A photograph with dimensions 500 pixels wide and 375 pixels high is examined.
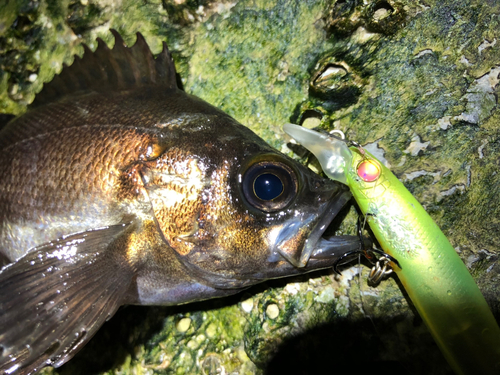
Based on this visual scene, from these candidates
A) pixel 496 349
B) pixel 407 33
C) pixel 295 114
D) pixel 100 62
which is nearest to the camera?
pixel 496 349

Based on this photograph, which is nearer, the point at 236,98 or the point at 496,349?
the point at 496,349

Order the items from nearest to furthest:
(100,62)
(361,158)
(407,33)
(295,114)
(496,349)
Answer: (496,349)
(361,158)
(407,33)
(100,62)
(295,114)

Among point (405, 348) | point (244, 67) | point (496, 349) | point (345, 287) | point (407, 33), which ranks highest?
point (407, 33)

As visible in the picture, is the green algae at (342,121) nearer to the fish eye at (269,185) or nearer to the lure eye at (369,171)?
the lure eye at (369,171)

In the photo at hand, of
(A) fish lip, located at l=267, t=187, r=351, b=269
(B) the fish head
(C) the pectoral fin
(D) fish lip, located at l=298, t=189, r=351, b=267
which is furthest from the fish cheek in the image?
(D) fish lip, located at l=298, t=189, r=351, b=267

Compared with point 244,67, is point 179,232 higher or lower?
lower

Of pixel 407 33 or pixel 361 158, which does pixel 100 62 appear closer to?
pixel 361 158

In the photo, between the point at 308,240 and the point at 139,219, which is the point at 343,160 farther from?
the point at 139,219

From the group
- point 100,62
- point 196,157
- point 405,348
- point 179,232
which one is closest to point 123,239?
point 179,232
